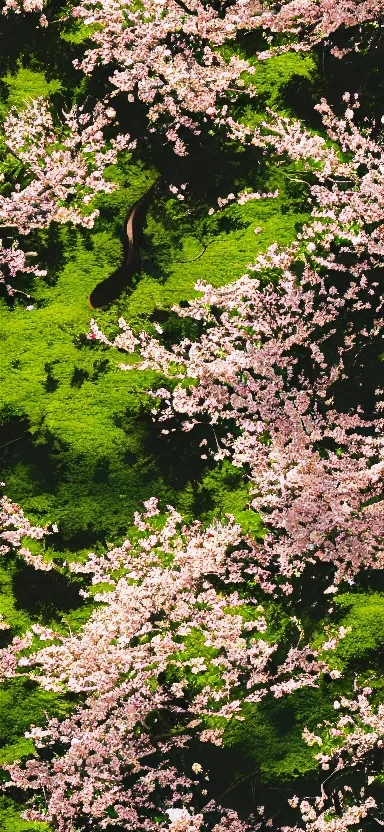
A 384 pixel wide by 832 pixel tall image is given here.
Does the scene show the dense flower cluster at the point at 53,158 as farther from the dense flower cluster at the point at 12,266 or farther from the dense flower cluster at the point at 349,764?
the dense flower cluster at the point at 349,764

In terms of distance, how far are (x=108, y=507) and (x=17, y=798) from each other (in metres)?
2.44

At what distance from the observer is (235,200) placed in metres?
5.31

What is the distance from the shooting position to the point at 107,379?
17.5ft

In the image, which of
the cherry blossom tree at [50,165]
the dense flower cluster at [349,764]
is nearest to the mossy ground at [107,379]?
the cherry blossom tree at [50,165]

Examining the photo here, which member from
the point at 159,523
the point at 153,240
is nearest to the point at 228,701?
the point at 159,523

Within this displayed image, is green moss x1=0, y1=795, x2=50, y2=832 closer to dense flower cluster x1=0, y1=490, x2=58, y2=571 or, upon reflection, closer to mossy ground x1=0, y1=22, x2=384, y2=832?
mossy ground x1=0, y1=22, x2=384, y2=832

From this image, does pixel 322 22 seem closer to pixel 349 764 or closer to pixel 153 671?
pixel 153 671

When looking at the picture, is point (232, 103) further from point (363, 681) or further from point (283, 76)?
point (363, 681)

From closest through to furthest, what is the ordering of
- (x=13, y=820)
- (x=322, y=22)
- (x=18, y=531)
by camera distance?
(x=322, y=22), (x=18, y=531), (x=13, y=820)

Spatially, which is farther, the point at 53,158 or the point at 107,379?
the point at 107,379

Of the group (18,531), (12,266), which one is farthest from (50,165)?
(18,531)

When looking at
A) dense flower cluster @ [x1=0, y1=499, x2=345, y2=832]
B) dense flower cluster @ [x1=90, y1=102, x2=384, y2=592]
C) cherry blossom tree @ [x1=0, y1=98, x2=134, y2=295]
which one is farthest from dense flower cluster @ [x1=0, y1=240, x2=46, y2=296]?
dense flower cluster @ [x1=0, y1=499, x2=345, y2=832]

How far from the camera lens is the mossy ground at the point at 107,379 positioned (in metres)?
5.28

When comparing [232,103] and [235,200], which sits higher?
[232,103]
